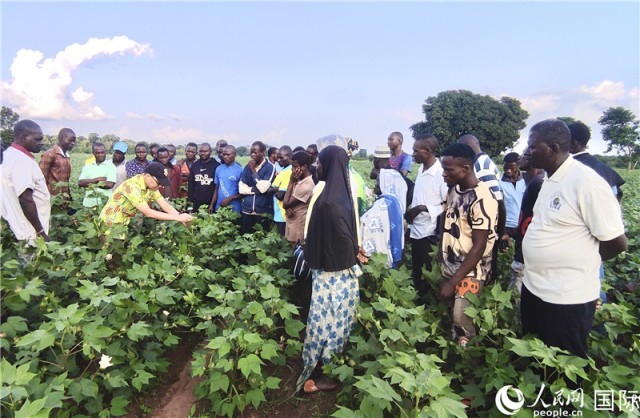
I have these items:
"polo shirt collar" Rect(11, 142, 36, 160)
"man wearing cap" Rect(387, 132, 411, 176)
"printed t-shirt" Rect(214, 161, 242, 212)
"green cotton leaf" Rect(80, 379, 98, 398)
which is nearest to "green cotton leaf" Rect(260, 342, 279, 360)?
"green cotton leaf" Rect(80, 379, 98, 398)

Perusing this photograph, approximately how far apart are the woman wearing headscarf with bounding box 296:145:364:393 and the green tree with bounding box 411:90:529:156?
42.8 metres

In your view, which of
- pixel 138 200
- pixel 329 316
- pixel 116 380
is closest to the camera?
pixel 116 380

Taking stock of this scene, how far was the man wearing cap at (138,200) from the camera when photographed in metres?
3.79

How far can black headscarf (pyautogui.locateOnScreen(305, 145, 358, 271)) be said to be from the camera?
273 cm

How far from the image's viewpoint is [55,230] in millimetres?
3998

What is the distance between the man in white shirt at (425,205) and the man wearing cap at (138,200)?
7.79ft

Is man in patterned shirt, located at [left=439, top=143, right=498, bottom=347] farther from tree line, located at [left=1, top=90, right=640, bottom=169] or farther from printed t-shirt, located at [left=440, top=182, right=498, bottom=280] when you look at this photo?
tree line, located at [left=1, top=90, right=640, bottom=169]

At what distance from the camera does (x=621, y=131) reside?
43.3 metres

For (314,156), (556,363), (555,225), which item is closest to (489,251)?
(555,225)

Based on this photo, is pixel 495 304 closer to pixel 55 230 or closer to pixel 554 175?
pixel 554 175

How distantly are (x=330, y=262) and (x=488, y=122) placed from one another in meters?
46.6

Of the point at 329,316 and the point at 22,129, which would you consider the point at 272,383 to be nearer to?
the point at 329,316

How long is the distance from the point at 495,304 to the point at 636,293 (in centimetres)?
188

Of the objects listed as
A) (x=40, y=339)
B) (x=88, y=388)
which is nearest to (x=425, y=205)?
(x=88, y=388)
